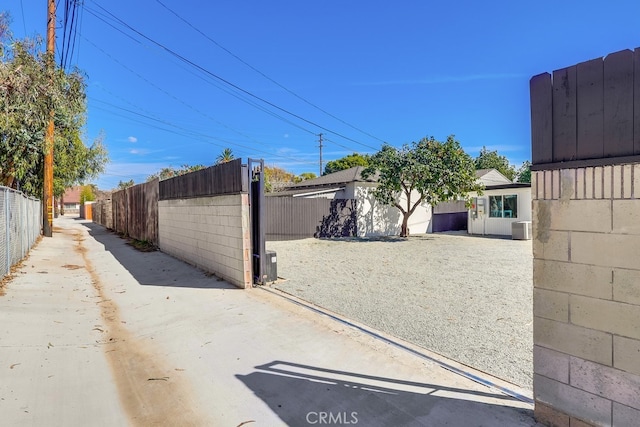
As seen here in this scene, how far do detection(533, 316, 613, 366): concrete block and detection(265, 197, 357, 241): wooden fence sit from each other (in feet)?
45.8

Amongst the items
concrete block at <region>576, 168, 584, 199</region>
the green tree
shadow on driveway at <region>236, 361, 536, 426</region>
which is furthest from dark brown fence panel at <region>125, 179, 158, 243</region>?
concrete block at <region>576, 168, 584, 199</region>

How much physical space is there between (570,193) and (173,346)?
4.12 metres

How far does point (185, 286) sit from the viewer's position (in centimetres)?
725

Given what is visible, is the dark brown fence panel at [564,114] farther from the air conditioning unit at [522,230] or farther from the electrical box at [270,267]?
the air conditioning unit at [522,230]

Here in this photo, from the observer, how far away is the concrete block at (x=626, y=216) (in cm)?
207

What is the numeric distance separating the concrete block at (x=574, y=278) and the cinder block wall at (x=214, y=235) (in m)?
5.24

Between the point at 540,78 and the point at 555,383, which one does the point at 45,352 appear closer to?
the point at 555,383

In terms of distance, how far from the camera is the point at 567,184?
2.38 metres

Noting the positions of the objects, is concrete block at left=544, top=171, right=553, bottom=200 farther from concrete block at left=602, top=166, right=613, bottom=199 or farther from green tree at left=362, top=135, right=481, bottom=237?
green tree at left=362, top=135, right=481, bottom=237

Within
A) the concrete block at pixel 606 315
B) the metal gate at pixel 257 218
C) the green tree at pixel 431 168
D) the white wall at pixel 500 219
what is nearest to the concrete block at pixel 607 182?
the concrete block at pixel 606 315

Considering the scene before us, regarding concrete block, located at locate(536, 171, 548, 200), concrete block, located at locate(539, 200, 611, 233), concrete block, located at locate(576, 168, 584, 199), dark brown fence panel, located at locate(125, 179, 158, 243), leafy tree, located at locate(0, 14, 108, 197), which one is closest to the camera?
concrete block, located at locate(539, 200, 611, 233)

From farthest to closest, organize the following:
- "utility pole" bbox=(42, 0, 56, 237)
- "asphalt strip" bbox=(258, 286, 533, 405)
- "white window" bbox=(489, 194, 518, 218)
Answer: "white window" bbox=(489, 194, 518, 218), "utility pole" bbox=(42, 0, 56, 237), "asphalt strip" bbox=(258, 286, 533, 405)

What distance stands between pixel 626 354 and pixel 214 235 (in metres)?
7.26

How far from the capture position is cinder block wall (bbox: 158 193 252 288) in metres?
6.91
